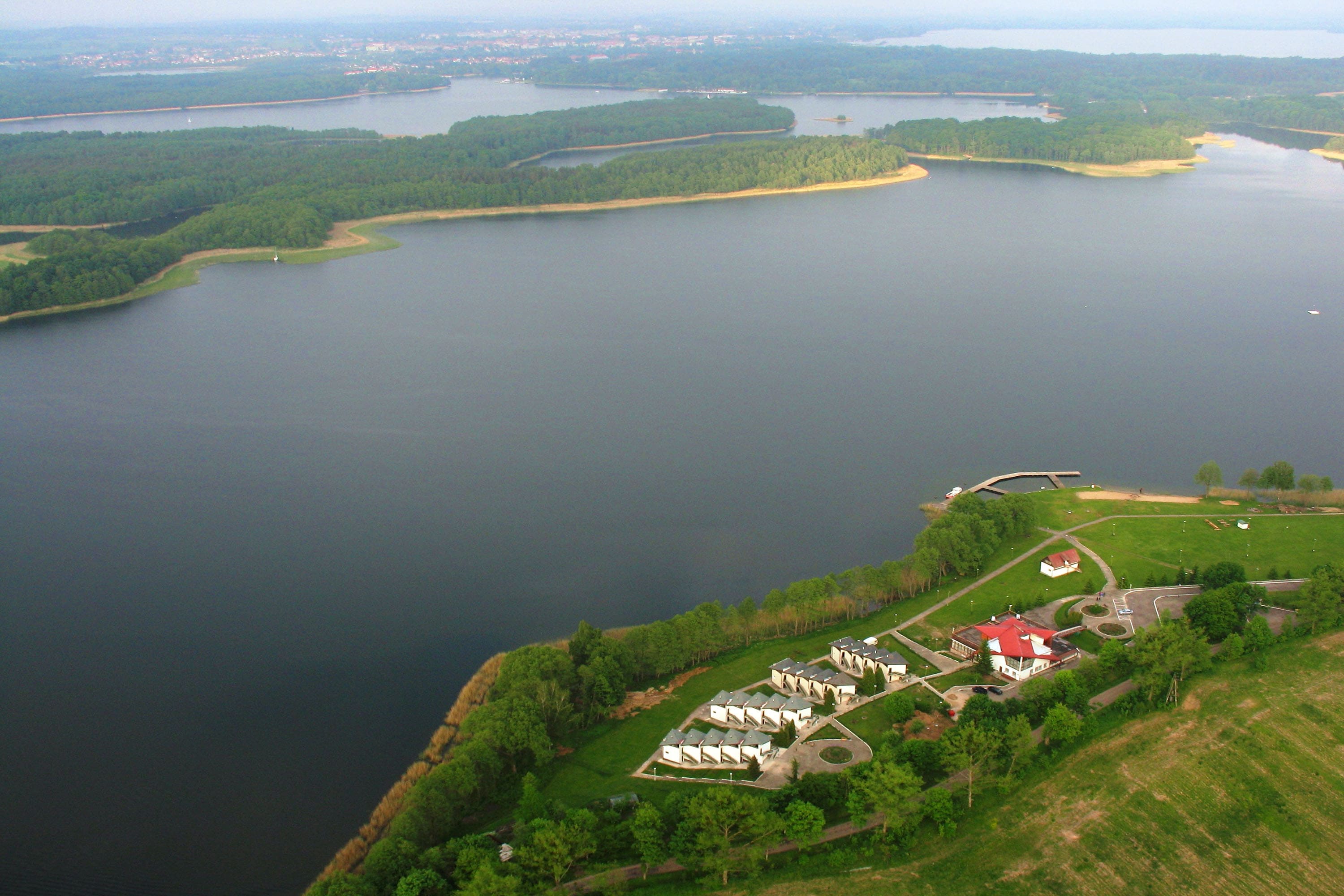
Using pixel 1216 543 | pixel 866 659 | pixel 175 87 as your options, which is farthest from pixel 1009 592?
pixel 175 87

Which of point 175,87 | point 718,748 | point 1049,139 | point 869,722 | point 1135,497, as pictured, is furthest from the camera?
point 175,87

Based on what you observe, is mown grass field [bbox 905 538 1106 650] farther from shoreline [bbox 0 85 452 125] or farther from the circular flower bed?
shoreline [bbox 0 85 452 125]

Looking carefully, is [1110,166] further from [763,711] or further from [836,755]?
[836,755]

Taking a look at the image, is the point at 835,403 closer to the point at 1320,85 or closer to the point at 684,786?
the point at 684,786

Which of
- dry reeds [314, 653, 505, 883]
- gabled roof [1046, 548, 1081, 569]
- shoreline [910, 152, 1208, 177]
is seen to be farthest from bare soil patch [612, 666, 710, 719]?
shoreline [910, 152, 1208, 177]

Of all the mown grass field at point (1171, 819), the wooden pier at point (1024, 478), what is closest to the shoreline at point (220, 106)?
the wooden pier at point (1024, 478)

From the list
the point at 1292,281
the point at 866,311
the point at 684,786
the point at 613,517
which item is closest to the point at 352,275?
the point at 866,311
